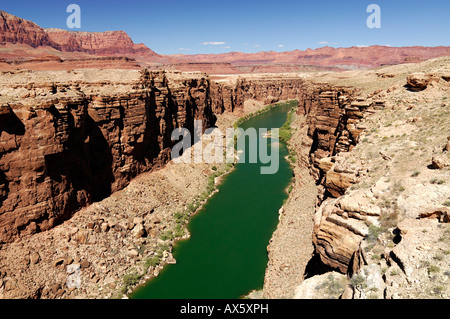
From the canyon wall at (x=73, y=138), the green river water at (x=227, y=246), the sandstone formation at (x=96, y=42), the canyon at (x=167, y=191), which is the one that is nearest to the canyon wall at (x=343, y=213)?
the canyon at (x=167, y=191)

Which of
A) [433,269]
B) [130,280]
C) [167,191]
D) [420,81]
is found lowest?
[130,280]

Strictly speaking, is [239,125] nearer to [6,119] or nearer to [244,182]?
[244,182]

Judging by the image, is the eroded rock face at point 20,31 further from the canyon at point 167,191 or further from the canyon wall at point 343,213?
the canyon wall at point 343,213

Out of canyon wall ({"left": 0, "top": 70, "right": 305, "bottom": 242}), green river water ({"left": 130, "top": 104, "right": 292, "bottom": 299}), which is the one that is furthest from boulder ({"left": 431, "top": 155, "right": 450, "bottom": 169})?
canyon wall ({"left": 0, "top": 70, "right": 305, "bottom": 242})

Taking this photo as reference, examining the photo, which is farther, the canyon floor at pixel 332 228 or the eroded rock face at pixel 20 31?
Answer: the eroded rock face at pixel 20 31

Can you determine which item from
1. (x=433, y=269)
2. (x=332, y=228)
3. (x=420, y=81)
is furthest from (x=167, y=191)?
(x=433, y=269)

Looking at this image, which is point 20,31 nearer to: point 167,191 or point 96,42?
point 96,42

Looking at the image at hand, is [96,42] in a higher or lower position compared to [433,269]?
higher

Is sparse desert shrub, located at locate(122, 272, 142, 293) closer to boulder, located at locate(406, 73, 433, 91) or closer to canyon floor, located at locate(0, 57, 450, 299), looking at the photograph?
canyon floor, located at locate(0, 57, 450, 299)
